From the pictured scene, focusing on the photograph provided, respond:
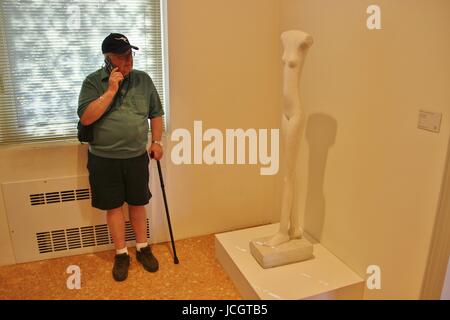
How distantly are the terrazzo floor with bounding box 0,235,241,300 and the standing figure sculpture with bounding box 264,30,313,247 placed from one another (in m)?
0.44

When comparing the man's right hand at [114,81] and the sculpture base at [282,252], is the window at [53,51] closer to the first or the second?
the man's right hand at [114,81]

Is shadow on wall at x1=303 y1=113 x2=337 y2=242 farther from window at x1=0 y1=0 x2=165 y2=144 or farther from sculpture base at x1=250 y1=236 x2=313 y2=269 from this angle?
window at x1=0 y1=0 x2=165 y2=144

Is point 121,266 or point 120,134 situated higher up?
point 120,134

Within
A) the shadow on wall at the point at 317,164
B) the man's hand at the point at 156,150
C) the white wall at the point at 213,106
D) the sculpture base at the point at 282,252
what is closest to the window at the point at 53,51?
the white wall at the point at 213,106

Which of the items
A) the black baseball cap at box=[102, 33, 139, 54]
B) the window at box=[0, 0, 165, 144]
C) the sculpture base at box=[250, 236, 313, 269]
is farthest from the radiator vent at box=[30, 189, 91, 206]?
the sculpture base at box=[250, 236, 313, 269]

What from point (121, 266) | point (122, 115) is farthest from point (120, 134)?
point (121, 266)

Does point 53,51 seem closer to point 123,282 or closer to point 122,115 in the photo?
Answer: point 122,115

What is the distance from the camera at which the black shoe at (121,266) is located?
2288mm

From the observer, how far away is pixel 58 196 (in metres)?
2.38

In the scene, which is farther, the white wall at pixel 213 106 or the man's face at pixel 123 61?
the white wall at pixel 213 106

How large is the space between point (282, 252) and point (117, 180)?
1.00 m

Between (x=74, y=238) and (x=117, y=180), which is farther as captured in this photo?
(x=74, y=238)

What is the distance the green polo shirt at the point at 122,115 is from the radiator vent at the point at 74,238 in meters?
0.61
